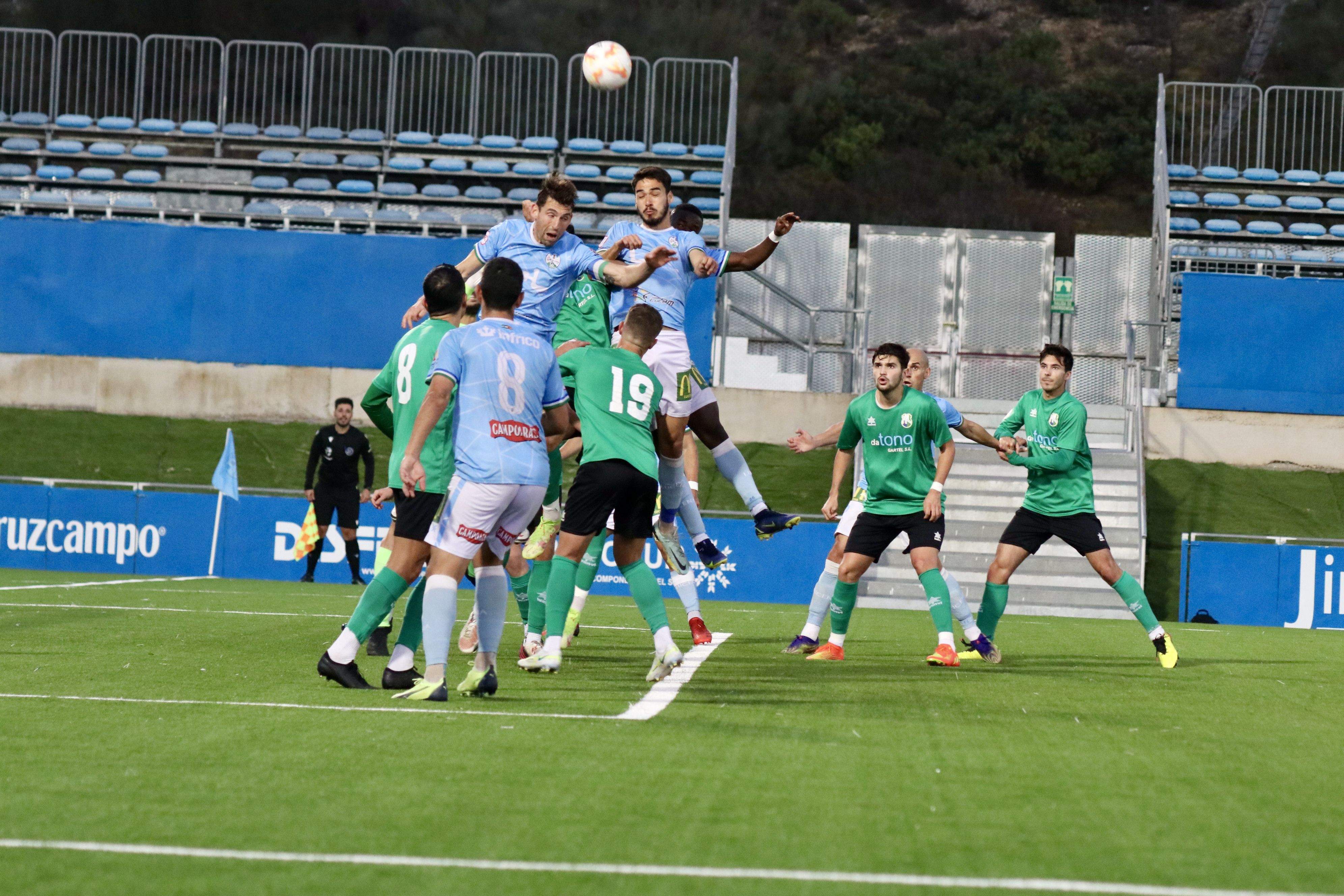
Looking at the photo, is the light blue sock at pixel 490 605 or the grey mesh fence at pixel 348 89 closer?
the light blue sock at pixel 490 605

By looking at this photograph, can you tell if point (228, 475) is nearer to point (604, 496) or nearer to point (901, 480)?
point (901, 480)

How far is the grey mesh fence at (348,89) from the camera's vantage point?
26.3 metres

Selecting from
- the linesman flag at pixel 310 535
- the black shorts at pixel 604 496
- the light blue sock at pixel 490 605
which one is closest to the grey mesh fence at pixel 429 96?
the linesman flag at pixel 310 535

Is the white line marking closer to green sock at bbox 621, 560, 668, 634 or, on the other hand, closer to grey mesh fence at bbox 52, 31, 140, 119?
green sock at bbox 621, 560, 668, 634

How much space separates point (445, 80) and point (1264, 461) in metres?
16.5

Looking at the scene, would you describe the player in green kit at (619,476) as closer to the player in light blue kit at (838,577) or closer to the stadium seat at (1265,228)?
the player in light blue kit at (838,577)

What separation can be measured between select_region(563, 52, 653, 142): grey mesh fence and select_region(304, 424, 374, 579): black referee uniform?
29.4ft

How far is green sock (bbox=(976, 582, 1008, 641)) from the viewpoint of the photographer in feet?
32.4

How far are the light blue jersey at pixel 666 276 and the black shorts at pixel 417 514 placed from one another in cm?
235

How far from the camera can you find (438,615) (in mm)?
6473

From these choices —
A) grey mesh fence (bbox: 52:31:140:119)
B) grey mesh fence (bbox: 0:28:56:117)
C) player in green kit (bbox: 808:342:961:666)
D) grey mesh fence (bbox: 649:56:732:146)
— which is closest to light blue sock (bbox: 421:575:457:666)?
player in green kit (bbox: 808:342:961:666)

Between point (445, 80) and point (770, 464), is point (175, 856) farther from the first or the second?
point (445, 80)

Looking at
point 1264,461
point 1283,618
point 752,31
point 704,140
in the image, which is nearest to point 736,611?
Result: point 1283,618

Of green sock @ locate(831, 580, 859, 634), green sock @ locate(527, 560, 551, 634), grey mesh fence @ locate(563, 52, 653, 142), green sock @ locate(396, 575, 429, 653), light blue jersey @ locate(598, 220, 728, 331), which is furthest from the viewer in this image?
grey mesh fence @ locate(563, 52, 653, 142)
